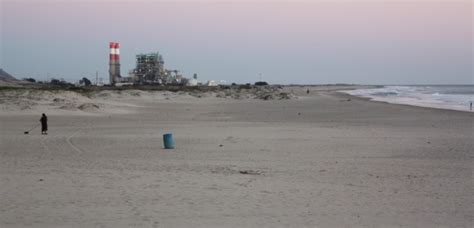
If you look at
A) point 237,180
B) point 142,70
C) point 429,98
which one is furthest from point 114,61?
point 237,180

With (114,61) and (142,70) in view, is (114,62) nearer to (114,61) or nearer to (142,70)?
(114,61)

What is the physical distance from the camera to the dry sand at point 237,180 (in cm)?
723

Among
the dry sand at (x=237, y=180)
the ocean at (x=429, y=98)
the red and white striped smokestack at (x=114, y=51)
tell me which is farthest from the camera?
the red and white striped smokestack at (x=114, y=51)

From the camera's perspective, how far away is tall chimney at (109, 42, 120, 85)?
99125mm

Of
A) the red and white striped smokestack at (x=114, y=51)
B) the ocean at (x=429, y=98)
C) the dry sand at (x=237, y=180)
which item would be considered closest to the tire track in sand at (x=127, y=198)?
the dry sand at (x=237, y=180)

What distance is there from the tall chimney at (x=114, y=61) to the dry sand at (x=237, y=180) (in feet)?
271

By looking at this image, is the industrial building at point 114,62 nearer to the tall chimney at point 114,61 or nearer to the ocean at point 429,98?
the tall chimney at point 114,61

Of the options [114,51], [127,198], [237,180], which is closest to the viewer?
[127,198]

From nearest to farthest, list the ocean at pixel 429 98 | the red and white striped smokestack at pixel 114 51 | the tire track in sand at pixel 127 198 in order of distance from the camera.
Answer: the tire track in sand at pixel 127 198, the ocean at pixel 429 98, the red and white striped smokestack at pixel 114 51

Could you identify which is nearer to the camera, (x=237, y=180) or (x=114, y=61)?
(x=237, y=180)

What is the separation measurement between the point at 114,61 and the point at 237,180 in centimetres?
9528

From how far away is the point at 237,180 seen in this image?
385 inches

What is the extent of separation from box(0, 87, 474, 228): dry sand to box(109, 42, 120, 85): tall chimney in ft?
271

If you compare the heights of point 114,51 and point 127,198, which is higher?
point 114,51
